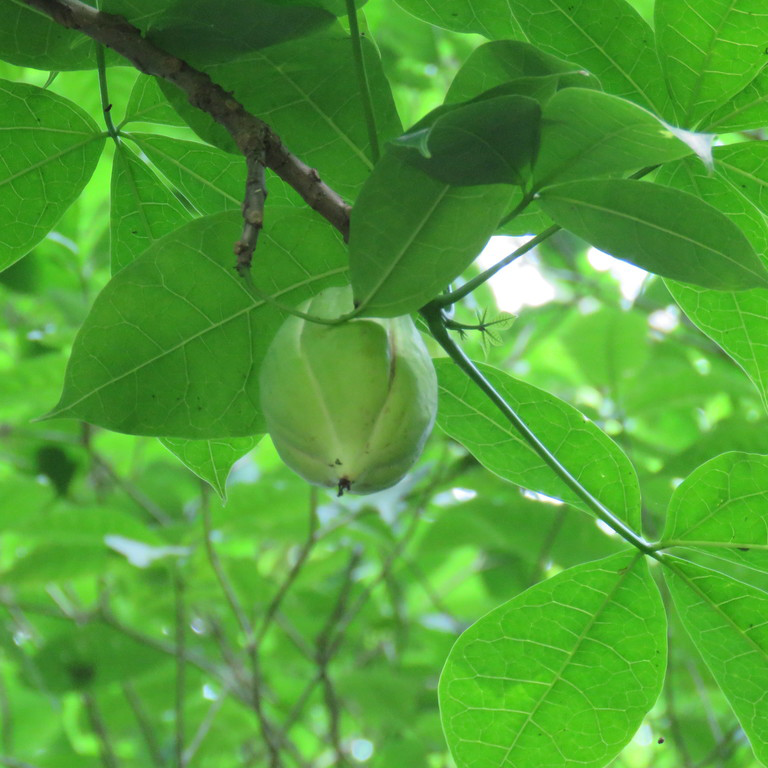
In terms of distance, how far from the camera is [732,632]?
100cm

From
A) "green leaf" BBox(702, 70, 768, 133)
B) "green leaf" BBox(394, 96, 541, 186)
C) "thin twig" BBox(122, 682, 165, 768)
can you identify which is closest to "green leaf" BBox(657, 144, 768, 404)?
"green leaf" BBox(702, 70, 768, 133)

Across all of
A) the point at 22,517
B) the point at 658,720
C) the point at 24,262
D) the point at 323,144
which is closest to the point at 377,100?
the point at 323,144

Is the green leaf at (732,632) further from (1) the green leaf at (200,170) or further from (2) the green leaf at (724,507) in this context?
(1) the green leaf at (200,170)

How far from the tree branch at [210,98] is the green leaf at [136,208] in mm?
192

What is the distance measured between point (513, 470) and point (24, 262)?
1.19 meters

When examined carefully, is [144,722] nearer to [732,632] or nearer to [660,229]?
[732,632]

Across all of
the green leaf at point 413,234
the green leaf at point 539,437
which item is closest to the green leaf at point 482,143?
the green leaf at point 413,234

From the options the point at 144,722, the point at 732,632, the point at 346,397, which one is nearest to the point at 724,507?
the point at 732,632

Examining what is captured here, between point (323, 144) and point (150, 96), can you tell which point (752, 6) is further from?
point (150, 96)

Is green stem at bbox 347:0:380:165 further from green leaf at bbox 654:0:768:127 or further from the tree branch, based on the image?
green leaf at bbox 654:0:768:127

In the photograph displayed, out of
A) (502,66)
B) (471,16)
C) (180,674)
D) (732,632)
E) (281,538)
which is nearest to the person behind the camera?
(502,66)

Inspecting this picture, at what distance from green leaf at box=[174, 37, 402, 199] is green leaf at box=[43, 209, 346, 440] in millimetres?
84

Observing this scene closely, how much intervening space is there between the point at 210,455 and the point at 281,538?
98cm

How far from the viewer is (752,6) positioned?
0.83 m
